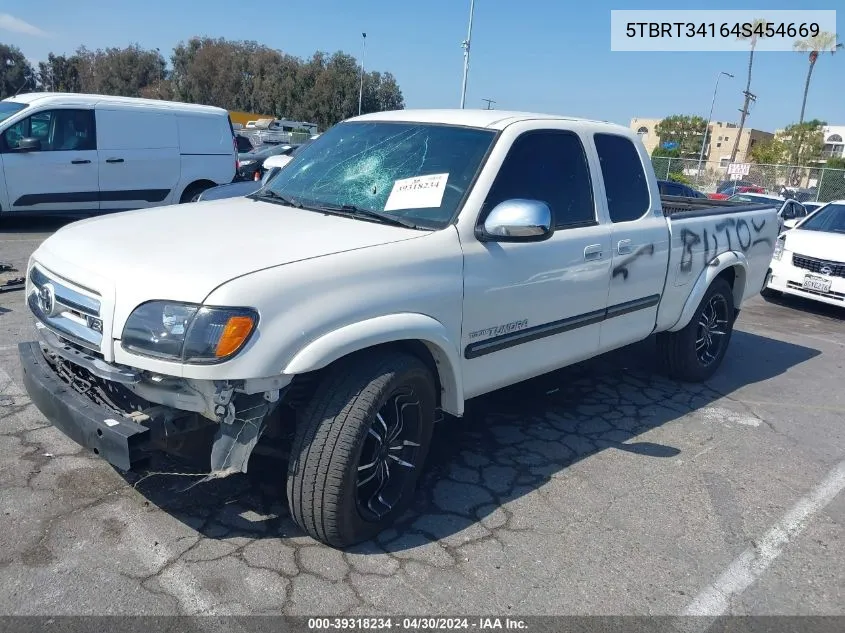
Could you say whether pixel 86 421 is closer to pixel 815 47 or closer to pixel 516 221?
pixel 516 221

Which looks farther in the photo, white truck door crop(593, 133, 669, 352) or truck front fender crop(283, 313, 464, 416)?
white truck door crop(593, 133, 669, 352)

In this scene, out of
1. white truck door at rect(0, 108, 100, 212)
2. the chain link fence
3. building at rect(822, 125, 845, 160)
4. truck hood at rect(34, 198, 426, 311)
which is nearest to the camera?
truck hood at rect(34, 198, 426, 311)

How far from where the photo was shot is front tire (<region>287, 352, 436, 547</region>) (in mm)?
2912

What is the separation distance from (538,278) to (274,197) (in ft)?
5.23

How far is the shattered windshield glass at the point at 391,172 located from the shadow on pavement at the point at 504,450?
1.40m

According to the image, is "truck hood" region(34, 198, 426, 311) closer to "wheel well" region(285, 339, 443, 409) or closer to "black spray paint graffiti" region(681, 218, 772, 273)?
A: "wheel well" region(285, 339, 443, 409)

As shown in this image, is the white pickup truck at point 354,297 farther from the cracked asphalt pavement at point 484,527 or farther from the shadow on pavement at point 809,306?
the shadow on pavement at point 809,306

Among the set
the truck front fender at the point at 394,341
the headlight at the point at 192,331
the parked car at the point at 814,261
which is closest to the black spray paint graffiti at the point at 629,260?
the truck front fender at the point at 394,341

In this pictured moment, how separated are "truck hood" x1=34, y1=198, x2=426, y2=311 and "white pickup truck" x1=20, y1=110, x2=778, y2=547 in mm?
12

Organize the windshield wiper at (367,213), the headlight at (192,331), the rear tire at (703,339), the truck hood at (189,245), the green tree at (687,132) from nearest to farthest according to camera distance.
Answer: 1. the headlight at (192,331)
2. the truck hood at (189,245)
3. the windshield wiper at (367,213)
4. the rear tire at (703,339)
5. the green tree at (687,132)

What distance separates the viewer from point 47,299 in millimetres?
3135

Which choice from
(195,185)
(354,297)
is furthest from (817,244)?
(195,185)

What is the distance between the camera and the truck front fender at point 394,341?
277 cm

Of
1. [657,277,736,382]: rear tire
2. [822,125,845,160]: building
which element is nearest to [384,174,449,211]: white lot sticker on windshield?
[657,277,736,382]: rear tire
